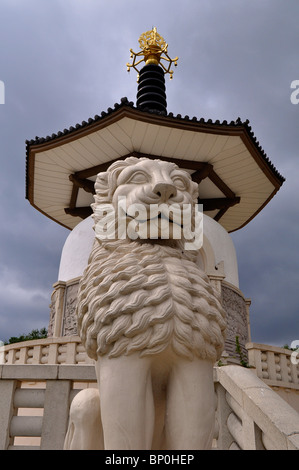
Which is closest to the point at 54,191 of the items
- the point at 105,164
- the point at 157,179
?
the point at 105,164

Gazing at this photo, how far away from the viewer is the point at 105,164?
8.56 meters

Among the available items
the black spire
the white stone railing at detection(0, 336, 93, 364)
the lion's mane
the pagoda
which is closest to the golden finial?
the black spire

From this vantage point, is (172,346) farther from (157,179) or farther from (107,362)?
(157,179)

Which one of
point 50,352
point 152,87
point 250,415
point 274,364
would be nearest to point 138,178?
point 250,415

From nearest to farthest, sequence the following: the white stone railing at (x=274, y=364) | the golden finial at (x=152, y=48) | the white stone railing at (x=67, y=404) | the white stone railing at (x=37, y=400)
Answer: the white stone railing at (x=67, y=404)
the white stone railing at (x=37, y=400)
the white stone railing at (x=274, y=364)
the golden finial at (x=152, y=48)

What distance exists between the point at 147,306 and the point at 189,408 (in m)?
0.47

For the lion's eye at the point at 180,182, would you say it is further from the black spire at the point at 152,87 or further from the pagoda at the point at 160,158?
the black spire at the point at 152,87

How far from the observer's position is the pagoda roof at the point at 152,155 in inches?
299

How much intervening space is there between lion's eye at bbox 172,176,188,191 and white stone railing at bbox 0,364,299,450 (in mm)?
1536

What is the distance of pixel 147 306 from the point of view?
1.93m

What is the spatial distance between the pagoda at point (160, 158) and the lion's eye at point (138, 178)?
519 cm

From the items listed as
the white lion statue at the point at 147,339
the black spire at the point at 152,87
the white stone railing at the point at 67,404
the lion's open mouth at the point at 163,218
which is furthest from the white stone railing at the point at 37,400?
the black spire at the point at 152,87

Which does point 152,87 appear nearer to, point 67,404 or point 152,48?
point 152,48

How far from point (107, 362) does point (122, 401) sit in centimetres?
19
